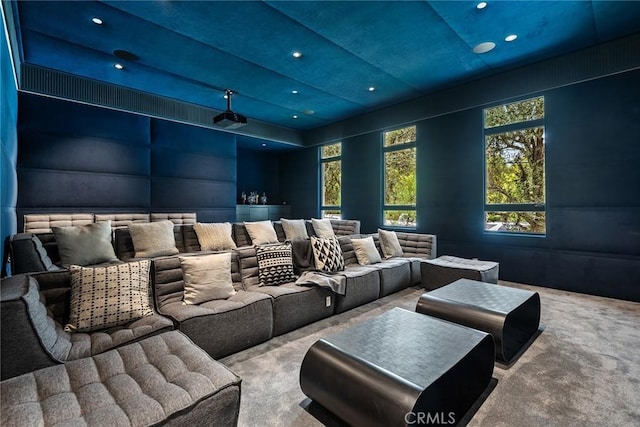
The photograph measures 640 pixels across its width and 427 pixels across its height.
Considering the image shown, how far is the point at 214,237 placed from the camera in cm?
363

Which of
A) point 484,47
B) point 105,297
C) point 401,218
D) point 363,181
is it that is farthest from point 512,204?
point 105,297

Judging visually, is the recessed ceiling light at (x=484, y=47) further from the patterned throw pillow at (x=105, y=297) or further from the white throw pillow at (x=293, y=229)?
the patterned throw pillow at (x=105, y=297)

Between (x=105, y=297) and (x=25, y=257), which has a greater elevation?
(x=25, y=257)

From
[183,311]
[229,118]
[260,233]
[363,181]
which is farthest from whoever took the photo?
[363,181]

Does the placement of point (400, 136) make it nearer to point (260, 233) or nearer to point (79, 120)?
point (260, 233)

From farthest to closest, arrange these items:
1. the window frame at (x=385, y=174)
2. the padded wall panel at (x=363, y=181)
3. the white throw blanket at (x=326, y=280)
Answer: the padded wall panel at (x=363, y=181) < the window frame at (x=385, y=174) < the white throw blanket at (x=326, y=280)

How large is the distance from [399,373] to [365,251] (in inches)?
112

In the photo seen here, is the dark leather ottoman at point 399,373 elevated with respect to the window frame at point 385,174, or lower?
lower

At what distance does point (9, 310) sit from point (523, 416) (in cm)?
281

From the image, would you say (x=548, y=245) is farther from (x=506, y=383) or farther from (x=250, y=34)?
(x=250, y=34)

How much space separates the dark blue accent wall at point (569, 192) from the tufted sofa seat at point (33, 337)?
5.03 m

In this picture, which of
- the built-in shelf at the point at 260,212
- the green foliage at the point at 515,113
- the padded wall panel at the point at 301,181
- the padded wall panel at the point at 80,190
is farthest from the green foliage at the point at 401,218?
the padded wall panel at the point at 80,190

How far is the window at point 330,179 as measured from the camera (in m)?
7.59

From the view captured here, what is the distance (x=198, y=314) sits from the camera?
7.29 ft
